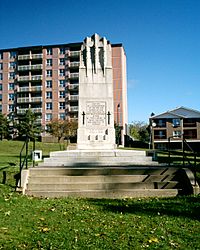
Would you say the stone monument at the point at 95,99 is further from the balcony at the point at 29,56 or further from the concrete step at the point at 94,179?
the balcony at the point at 29,56

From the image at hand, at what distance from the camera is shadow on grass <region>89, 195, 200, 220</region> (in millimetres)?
5543

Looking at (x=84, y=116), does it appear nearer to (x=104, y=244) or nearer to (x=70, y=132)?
(x=104, y=244)

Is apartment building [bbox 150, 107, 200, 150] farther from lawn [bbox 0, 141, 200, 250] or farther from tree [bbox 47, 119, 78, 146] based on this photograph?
lawn [bbox 0, 141, 200, 250]

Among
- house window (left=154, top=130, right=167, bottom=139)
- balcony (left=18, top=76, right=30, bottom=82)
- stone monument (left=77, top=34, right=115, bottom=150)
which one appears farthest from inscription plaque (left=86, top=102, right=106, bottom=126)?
balcony (left=18, top=76, right=30, bottom=82)

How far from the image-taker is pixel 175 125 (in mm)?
57031

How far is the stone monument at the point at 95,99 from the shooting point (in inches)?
534

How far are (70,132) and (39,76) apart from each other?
18529 millimetres

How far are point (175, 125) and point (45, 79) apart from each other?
98.5 feet

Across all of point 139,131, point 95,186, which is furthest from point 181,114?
point 95,186

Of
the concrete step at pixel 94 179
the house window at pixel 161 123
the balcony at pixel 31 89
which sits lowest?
the concrete step at pixel 94 179

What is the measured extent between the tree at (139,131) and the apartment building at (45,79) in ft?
62.4

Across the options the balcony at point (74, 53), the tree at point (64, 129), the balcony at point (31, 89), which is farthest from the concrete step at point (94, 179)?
the balcony at point (31, 89)

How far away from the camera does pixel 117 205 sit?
20.6 feet

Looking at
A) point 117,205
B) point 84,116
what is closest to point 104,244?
point 117,205
